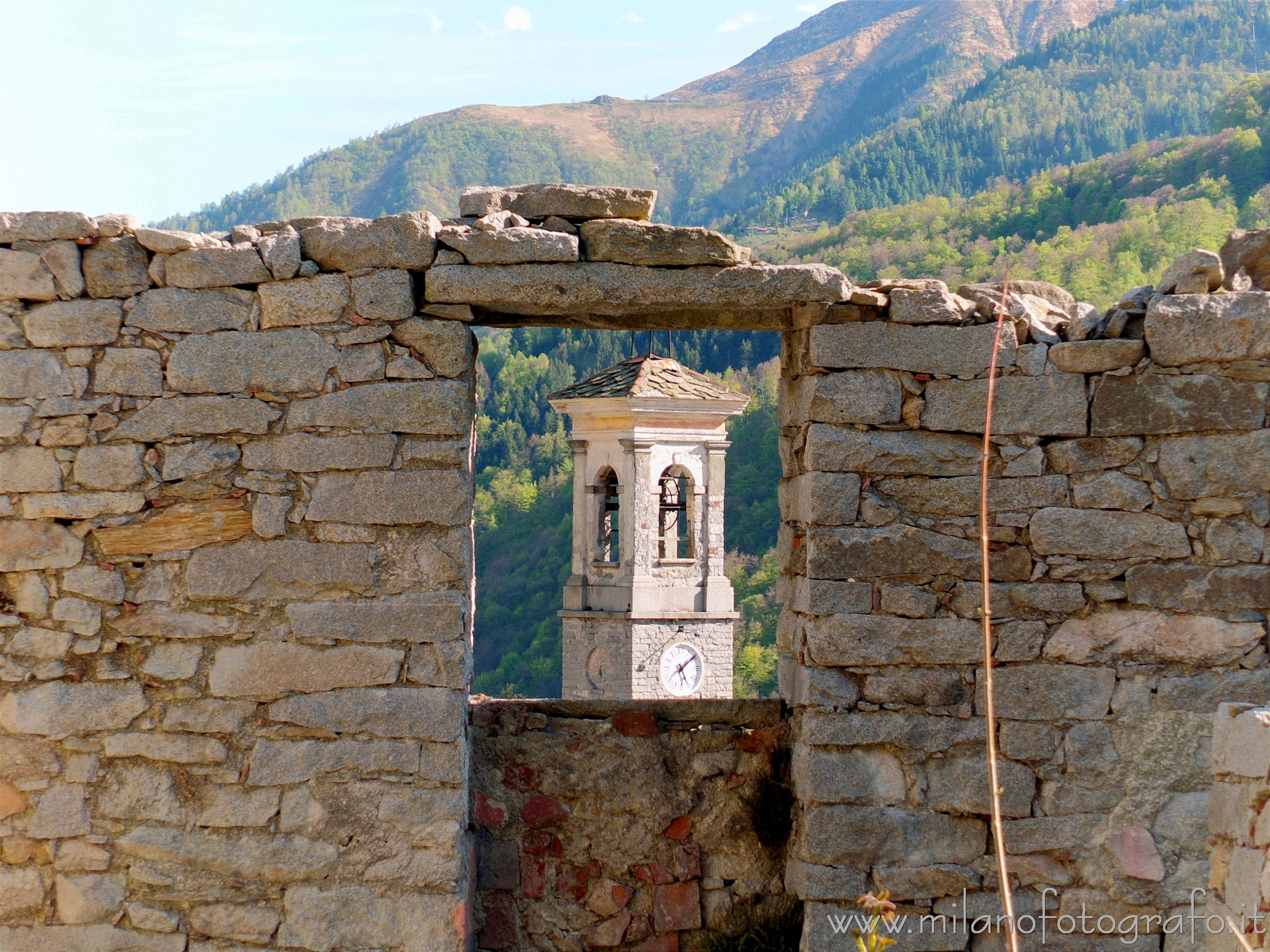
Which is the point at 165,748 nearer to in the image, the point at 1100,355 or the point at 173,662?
the point at 173,662

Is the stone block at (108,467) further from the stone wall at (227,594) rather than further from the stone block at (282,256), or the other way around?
the stone block at (282,256)

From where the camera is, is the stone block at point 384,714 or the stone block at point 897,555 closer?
the stone block at point 384,714

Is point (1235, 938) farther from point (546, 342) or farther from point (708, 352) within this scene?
point (546, 342)

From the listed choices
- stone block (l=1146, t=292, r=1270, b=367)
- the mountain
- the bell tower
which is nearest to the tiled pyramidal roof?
the bell tower

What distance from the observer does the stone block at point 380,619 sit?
4051mm

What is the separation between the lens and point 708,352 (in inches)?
1855

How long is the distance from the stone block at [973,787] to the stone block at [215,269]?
264 centimetres

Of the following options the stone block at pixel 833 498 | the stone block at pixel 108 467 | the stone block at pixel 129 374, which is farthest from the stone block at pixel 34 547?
the stone block at pixel 833 498

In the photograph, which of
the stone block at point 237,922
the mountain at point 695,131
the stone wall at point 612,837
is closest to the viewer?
the stone block at point 237,922

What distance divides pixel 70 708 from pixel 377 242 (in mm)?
1711

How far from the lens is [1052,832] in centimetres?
415

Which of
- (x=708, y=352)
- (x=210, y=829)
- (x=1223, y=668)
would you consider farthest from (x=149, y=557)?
(x=708, y=352)

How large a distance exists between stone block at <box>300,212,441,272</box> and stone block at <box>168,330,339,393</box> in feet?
0.86

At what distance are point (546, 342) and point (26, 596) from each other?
152 feet
